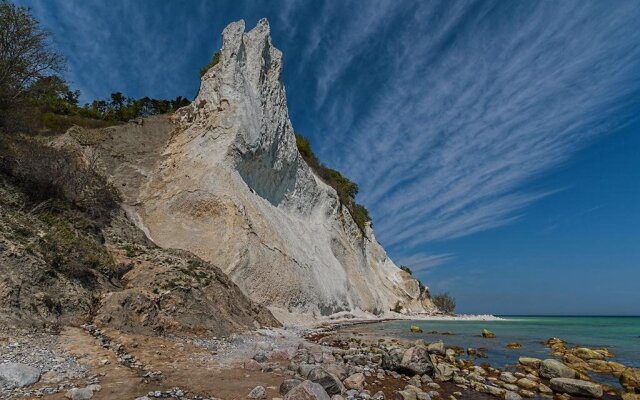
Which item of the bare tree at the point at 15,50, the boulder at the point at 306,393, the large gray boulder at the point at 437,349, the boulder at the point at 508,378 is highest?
the bare tree at the point at 15,50

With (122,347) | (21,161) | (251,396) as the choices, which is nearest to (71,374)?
(122,347)

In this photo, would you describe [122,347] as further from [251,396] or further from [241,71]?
[241,71]

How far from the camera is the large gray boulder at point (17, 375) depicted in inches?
242

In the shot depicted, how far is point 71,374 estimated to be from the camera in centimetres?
692

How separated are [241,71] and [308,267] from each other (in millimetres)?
15513

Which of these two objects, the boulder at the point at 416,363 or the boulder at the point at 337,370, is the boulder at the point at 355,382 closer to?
the boulder at the point at 337,370

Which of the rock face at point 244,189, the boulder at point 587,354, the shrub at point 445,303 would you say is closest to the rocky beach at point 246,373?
the boulder at point 587,354

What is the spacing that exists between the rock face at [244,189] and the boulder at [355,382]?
1197 centimetres

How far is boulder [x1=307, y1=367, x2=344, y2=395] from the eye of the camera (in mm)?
7738

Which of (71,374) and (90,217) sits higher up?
(90,217)

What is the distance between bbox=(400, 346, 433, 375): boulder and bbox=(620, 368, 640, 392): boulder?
16.1ft

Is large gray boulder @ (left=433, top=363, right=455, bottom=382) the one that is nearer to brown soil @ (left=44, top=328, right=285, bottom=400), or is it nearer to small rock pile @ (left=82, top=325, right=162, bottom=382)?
brown soil @ (left=44, top=328, right=285, bottom=400)

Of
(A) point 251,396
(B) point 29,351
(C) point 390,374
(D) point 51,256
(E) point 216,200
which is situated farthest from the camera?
(E) point 216,200

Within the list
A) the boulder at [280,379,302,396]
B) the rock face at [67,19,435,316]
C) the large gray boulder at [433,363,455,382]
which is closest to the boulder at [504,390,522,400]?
the large gray boulder at [433,363,455,382]
